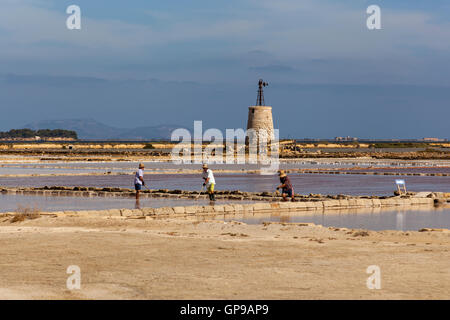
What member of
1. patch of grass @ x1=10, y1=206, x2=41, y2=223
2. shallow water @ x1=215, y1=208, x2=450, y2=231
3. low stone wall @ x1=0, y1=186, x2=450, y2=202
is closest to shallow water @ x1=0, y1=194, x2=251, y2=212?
low stone wall @ x1=0, y1=186, x2=450, y2=202

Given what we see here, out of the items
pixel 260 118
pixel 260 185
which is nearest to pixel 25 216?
pixel 260 185

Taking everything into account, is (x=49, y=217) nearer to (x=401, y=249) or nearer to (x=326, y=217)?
(x=326, y=217)

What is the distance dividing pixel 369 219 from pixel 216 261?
7578mm

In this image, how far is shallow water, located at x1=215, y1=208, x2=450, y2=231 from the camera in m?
15.7

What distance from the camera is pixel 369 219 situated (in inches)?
669

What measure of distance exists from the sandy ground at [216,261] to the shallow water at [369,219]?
5.62 ft

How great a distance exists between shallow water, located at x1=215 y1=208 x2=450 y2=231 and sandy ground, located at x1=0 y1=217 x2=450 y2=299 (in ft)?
5.62

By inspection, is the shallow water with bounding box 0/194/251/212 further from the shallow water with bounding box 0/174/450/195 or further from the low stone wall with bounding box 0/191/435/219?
the shallow water with bounding box 0/174/450/195

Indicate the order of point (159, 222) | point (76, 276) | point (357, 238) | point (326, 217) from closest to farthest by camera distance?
point (76, 276) < point (357, 238) < point (159, 222) < point (326, 217)

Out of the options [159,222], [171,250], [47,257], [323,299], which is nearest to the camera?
[323,299]

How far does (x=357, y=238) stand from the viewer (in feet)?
42.5

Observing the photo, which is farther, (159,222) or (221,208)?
(221,208)

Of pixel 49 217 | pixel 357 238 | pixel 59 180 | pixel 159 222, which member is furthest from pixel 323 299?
pixel 59 180

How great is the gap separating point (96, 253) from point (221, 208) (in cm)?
741
